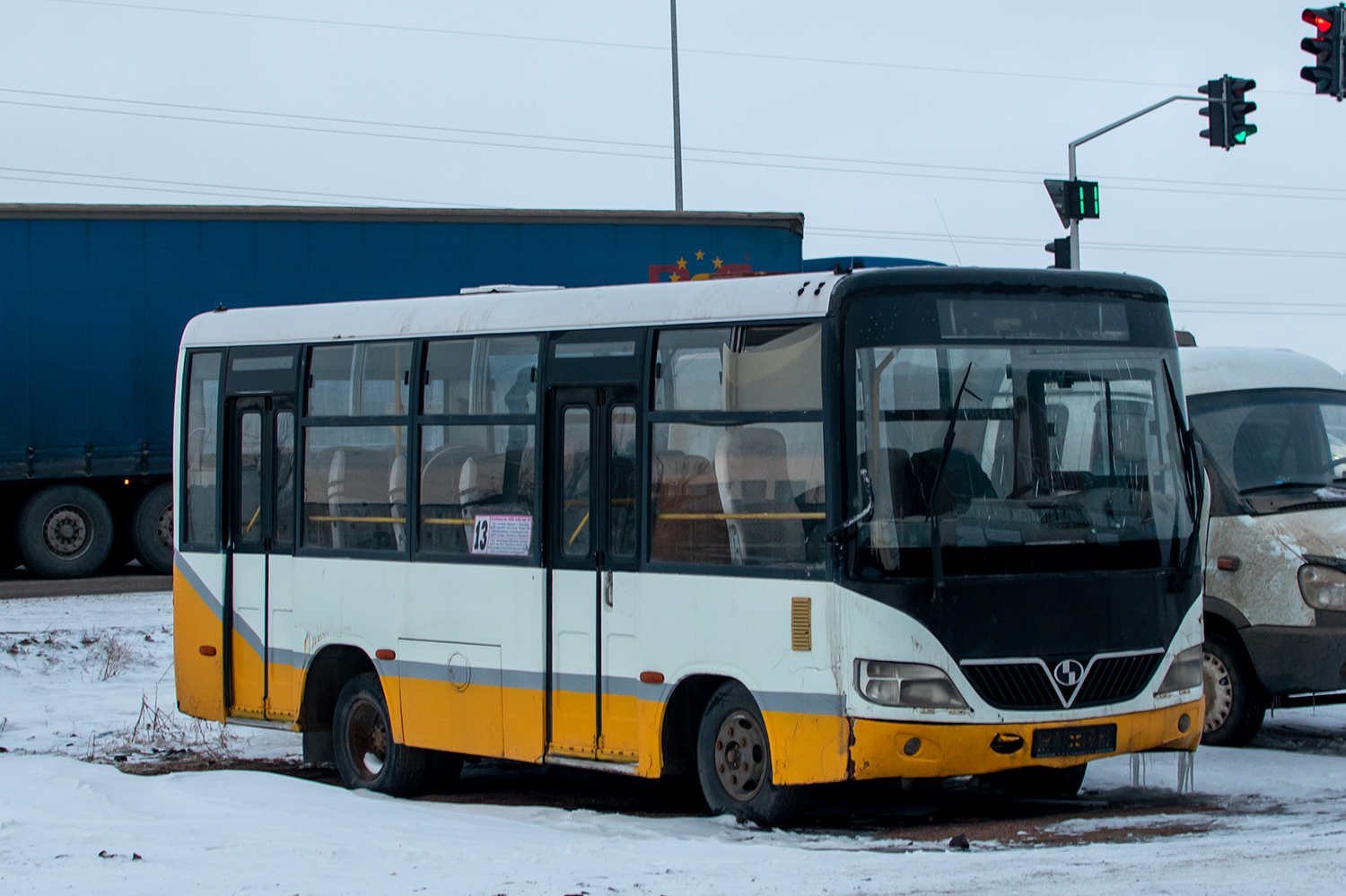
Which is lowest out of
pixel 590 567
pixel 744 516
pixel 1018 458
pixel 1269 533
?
pixel 590 567

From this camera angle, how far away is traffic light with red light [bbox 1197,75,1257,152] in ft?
77.1

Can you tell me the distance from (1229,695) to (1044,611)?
11.1 feet

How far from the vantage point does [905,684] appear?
806 cm

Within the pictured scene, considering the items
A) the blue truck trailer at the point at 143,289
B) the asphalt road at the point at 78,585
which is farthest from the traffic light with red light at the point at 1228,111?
the asphalt road at the point at 78,585

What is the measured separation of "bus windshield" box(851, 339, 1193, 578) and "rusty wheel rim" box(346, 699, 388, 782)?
3.96 metres

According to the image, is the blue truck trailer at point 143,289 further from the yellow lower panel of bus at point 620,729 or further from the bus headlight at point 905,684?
the bus headlight at point 905,684

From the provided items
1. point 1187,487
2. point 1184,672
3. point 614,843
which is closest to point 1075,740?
point 1184,672

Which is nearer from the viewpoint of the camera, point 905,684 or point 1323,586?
point 905,684

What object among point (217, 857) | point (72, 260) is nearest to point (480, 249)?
point (72, 260)

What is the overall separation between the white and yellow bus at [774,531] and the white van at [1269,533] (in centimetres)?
213

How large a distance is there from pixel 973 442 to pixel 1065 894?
8.31ft

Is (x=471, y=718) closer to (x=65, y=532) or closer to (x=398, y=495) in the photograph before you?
(x=398, y=495)

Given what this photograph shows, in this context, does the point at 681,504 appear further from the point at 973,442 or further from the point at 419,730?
the point at 419,730

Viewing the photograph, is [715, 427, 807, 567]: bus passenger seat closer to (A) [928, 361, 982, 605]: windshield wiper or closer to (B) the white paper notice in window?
(A) [928, 361, 982, 605]: windshield wiper
